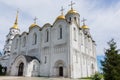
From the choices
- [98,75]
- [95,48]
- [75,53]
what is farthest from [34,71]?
[95,48]

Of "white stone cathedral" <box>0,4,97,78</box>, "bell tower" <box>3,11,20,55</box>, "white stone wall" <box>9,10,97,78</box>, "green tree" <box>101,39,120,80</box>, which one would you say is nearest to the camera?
"green tree" <box>101,39,120,80</box>

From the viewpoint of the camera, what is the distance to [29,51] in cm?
3109

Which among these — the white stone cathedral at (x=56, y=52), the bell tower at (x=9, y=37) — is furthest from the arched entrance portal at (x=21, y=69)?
the bell tower at (x=9, y=37)

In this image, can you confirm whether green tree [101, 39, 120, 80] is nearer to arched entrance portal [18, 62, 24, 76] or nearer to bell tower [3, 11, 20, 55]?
arched entrance portal [18, 62, 24, 76]

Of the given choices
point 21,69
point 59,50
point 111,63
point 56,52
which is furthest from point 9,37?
point 111,63

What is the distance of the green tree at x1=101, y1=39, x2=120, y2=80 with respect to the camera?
42.3ft

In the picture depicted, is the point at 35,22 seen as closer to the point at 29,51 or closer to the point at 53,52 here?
the point at 29,51

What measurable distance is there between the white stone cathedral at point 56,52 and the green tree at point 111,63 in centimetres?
1026

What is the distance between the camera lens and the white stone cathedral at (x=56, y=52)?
2461cm

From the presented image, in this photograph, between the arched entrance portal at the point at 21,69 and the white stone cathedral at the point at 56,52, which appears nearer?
the white stone cathedral at the point at 56,52

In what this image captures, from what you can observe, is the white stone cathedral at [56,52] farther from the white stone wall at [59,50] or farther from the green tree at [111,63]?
the green tree at [111,63]

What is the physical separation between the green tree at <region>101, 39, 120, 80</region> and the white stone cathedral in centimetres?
1026

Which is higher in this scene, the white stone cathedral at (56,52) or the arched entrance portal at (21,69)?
the white stone cathedral at (56,52)

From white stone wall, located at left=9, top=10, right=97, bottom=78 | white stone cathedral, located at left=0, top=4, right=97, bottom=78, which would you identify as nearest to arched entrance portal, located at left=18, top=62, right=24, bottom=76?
white stone cathedral, located at left=0, top=4, right=97, bottom=78
